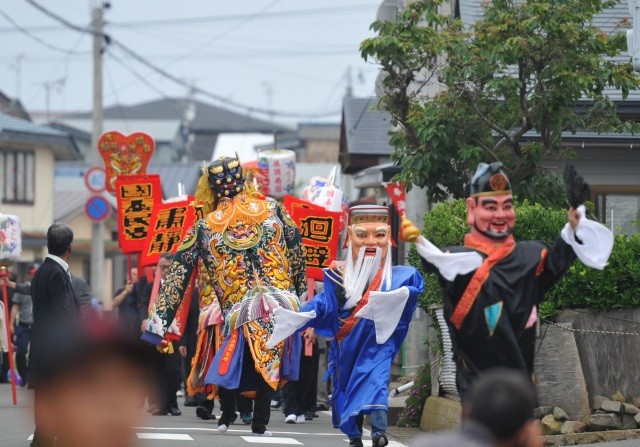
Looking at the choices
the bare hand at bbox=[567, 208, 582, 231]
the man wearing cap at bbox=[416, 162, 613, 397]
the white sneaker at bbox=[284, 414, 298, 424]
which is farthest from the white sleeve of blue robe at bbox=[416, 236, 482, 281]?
the white sneaker at bbox=[284, 414, 298, 424]

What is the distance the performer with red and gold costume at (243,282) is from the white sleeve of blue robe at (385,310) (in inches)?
52.4

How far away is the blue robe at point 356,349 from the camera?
36.7 feet

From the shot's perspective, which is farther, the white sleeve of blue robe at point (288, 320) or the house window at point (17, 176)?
the house window at point (17, 176)

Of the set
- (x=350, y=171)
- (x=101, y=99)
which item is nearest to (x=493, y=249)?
(x=350, y=171)

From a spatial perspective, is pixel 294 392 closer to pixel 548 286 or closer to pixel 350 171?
pixel 548 286

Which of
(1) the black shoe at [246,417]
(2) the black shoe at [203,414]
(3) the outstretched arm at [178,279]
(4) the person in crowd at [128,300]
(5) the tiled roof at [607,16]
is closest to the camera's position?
(3) the outstretched arm at [178,279]

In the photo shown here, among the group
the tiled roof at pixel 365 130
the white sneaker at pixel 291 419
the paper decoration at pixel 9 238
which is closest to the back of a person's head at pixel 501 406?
the white sneaker at pixel 291 419

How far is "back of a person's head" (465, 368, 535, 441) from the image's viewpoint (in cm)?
484

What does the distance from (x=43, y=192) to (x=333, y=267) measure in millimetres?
36618

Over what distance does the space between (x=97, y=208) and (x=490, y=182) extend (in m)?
22.9

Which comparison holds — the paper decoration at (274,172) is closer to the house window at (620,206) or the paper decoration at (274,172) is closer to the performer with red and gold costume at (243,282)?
the house window at (620,206)

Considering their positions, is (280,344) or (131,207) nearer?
(280,344)

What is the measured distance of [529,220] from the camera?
12312 millimetres

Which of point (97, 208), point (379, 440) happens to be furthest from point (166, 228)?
point (97, 208)
